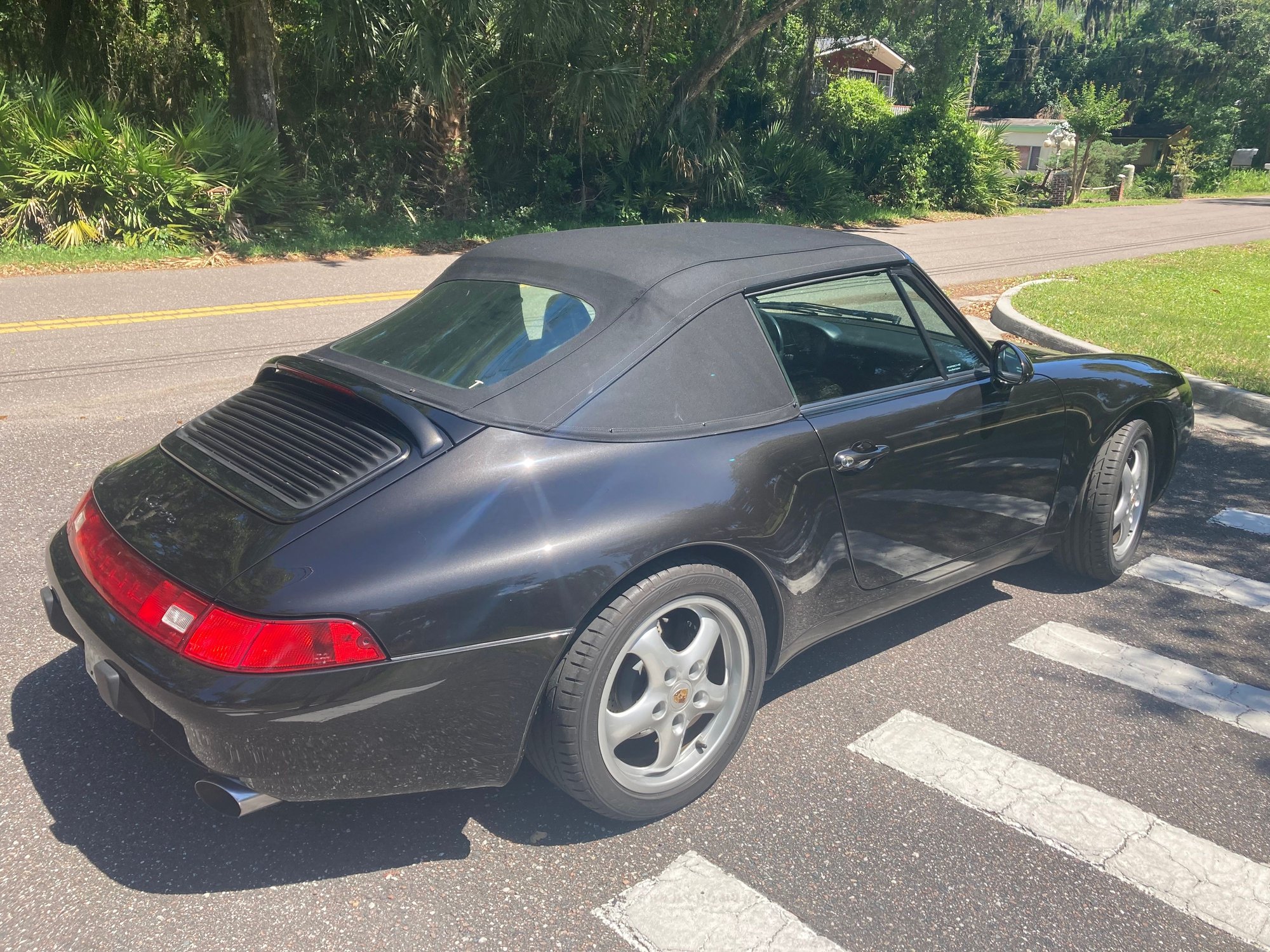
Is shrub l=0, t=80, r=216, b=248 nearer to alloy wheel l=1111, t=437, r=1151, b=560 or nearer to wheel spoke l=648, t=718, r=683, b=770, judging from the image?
alloy wheel l=1111, t=437, r=1151, b=560

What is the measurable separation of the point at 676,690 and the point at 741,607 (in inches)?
11.7

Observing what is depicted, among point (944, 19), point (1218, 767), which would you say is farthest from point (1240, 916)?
point (944, 19)

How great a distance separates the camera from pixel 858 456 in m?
3.30

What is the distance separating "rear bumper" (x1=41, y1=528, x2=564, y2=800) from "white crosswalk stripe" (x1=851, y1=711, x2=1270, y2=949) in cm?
134

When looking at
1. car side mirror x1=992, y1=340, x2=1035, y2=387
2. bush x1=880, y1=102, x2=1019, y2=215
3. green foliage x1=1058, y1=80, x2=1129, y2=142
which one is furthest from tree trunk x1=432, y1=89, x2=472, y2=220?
green foliage x1=1058, y1=80, x2=1129, y2=142

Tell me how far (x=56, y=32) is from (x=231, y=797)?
19.2 m

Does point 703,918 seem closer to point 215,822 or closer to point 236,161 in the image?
point 215,822

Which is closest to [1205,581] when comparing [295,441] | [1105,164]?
[295,441]

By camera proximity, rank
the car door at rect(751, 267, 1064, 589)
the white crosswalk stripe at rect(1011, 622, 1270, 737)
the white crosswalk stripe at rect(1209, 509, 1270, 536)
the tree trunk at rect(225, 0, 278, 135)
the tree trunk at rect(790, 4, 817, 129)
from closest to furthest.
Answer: the car door at rect(751, 267, 1064, 589)
the white crosswalk stripe at rect(1011, 622, 1270, 737)
the white crosswalk stripe at rect(1209, 509, 1270, 536)
the tree trunk at rect(225, 0, 278, 135)
the tree trunk at rect(790, 4, 817, 129)

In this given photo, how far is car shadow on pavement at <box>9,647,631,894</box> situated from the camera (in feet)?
8.65

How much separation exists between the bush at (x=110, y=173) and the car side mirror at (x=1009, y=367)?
43.8ft

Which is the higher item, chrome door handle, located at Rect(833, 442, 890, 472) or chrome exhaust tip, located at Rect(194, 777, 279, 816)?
chrome door handle, located at Rect(833, 442, 890, 472)

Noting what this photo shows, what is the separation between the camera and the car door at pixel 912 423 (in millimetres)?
3355

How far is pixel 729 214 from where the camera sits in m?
22.1
